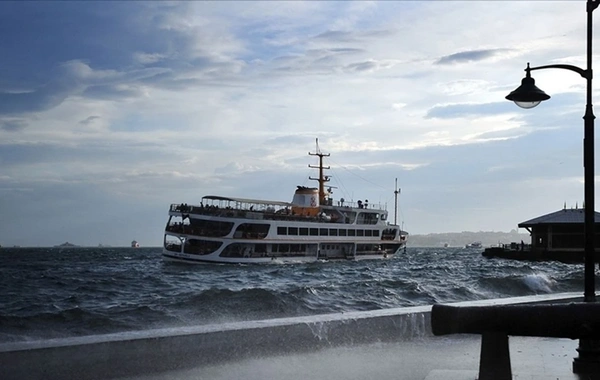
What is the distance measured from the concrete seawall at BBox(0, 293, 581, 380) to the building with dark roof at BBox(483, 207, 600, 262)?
5864cm

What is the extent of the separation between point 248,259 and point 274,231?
327 cm

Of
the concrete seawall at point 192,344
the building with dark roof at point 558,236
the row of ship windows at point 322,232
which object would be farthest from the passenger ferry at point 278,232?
the concrete seawall at point 192,344

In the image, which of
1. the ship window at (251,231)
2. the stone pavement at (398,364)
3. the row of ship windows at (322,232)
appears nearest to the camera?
the stone pavement at (398,364)

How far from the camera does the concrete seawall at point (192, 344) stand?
577 centimetres

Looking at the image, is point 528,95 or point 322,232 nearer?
point 528,95

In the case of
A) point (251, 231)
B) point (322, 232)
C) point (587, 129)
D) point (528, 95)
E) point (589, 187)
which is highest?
point (528, 95)

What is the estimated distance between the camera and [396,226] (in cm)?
7262

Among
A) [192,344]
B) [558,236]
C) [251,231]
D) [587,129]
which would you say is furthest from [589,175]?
[558,236]

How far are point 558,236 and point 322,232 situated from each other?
2192cm

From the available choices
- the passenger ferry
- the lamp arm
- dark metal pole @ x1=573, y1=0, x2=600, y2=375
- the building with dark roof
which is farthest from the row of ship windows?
dark metal pole @ x1=573, y1=0, x2=600, y2=375

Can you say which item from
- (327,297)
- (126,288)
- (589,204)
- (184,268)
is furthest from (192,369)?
(184,268)

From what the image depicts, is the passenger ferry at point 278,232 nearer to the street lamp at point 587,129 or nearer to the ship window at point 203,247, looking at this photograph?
the ship window at point 203,247

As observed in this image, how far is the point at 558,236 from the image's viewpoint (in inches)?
2574

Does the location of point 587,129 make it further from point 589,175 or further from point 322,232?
point 322,232
